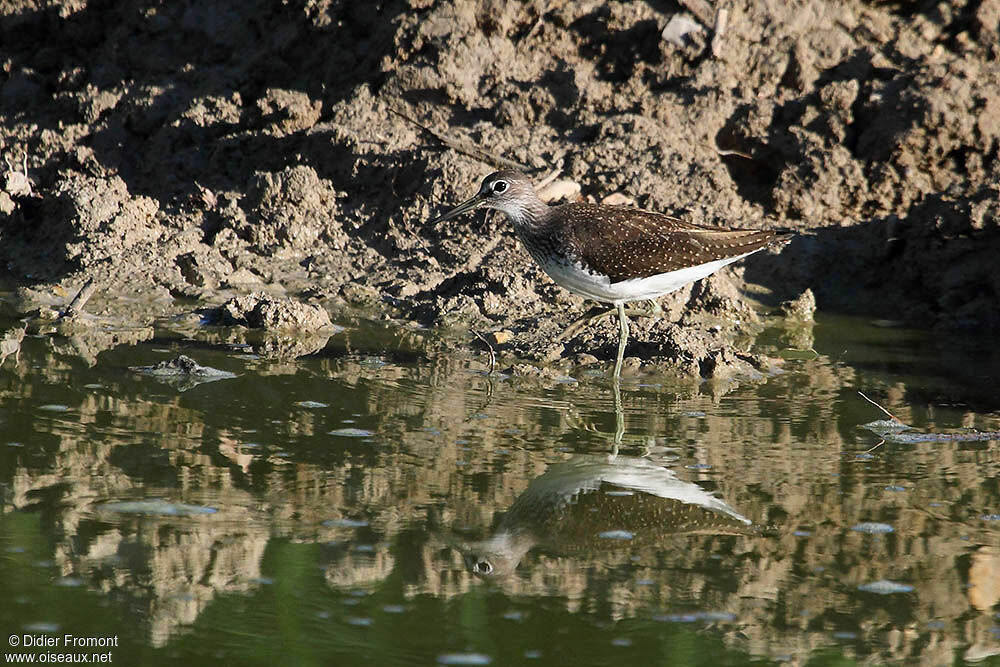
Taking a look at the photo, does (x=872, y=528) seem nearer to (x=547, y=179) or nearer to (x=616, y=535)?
(x=616, y=535)

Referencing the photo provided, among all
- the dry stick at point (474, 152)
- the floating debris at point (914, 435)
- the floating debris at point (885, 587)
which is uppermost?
the dry stick at point (474, 152)

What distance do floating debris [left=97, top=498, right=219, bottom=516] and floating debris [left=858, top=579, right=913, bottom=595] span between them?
2533 mm

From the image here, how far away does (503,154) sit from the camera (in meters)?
9.55

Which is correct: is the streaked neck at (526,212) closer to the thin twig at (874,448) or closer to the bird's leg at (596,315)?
the bird's leg at (596,315)

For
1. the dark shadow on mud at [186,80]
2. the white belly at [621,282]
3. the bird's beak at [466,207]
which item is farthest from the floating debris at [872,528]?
the dark shadow on mud at [186,80]

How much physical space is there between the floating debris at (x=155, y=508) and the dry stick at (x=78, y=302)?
11.7 ft

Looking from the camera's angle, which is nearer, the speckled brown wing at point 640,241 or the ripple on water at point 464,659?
the ripple on water at point 464,659

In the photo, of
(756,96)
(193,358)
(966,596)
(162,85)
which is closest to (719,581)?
(966,596)

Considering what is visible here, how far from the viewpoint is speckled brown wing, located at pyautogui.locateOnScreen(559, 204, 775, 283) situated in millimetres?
7406

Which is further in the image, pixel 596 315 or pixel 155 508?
pixel 596 315

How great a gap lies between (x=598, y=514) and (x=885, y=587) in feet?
3.98

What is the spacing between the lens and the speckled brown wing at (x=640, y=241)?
7406 millimetres

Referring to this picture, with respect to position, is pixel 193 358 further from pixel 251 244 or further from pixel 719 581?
pixel 719 581

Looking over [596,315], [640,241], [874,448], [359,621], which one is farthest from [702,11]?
[359,621]
